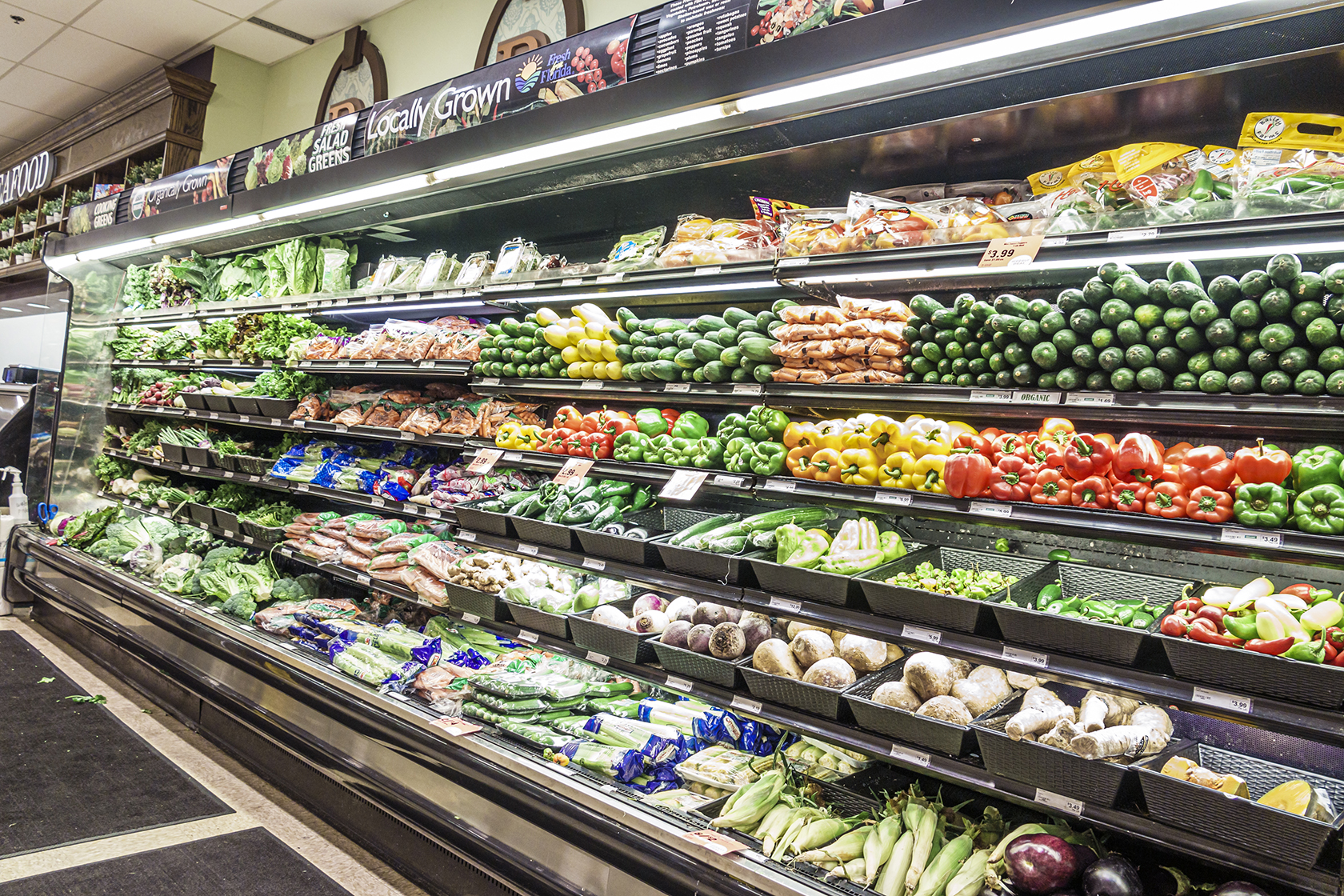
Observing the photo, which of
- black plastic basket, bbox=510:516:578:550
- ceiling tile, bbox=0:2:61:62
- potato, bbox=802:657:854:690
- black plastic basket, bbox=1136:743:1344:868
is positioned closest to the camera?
black plastic basket, bbox=1136:743:1344:868

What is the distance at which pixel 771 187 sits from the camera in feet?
11.0

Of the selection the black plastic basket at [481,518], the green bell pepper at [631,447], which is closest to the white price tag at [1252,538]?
the green bell pepper at [631,447]

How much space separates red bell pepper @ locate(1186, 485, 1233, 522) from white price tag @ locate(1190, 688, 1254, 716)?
0.39m

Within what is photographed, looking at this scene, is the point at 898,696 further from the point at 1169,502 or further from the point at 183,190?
the point at 183,190

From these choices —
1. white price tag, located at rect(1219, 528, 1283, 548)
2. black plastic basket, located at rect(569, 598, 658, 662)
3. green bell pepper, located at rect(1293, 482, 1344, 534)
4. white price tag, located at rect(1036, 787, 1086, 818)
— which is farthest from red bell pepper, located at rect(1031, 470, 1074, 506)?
black plastic basket, located at rect(569, 598, 658, 662)

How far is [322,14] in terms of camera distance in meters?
6.38

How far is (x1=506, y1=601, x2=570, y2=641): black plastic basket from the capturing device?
A: 3164mm

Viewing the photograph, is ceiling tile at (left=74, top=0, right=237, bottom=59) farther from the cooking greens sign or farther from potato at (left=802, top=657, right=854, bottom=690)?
potato at (left=802, top=657, right=854, bottom=690)

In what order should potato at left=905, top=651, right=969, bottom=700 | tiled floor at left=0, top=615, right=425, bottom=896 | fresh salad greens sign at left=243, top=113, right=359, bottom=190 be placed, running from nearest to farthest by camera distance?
potato at left=905, top=651, right=969, bottom=700 → tiled floor at left=0, top=615, right=425, bottom=896 → fresh salad greens sign at left=243, top=113, right=359, bottom=190

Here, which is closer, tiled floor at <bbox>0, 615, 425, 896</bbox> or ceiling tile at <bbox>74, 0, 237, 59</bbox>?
tiled floor at <bbox>0, 615, 425, 896</bbox>

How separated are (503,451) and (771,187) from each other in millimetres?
1575

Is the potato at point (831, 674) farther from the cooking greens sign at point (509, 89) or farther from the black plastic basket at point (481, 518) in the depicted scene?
the cooking greens sign at point (509, 89)

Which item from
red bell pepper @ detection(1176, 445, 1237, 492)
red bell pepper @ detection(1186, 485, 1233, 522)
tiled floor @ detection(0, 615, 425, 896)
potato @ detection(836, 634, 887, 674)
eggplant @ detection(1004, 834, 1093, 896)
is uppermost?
red bell pepper @ detection(1176, 445, 1237, 492)

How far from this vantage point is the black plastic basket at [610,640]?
291 cm
